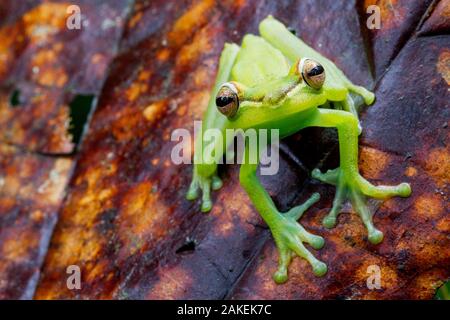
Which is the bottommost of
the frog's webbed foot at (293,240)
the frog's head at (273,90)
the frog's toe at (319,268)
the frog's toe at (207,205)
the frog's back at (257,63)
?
the frog's toe at (319,268)

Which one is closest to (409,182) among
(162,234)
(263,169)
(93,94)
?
(263,169)

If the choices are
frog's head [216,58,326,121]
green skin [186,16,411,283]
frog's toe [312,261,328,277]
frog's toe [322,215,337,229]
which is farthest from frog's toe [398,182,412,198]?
frog's head [216,58,326,121]

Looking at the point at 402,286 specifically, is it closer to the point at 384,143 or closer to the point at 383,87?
the point at 384,143

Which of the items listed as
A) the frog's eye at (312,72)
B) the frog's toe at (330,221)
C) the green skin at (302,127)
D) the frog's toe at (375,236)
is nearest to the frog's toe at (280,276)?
the green skin at (302,127)

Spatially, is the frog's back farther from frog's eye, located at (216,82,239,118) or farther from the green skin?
frog's eye, located at (216,82,239,118)

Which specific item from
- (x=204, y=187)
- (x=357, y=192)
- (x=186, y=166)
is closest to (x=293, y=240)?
(x=357, y=192)

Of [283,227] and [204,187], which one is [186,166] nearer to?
[204,187]

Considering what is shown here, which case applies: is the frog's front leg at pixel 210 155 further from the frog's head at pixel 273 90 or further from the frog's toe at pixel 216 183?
the frog's head at pixel 273 90
